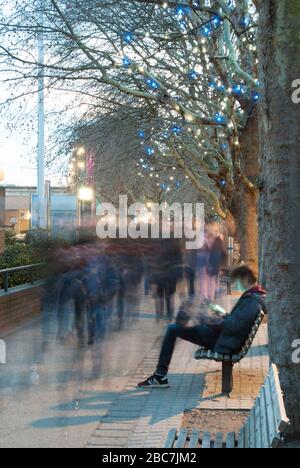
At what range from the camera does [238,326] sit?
287 inches

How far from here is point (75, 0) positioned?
13.5 meters

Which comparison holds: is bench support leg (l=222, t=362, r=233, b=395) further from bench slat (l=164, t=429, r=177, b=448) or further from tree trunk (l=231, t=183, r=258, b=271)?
tree trunk (l=231, t=183, r=258, b=271)

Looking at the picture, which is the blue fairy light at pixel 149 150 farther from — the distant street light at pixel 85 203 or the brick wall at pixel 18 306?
the brick wall at pixel 18 306

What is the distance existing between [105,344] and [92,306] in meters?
0.78

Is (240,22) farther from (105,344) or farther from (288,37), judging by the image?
(288,37)

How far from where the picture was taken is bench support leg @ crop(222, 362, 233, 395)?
7.32m

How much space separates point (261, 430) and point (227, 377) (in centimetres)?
341

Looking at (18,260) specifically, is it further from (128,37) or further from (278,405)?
(278,405)

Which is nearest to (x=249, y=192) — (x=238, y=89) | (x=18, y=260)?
(x=238, y=89)

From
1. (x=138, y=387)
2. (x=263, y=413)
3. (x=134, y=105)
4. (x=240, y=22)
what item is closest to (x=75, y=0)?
(x=240, y=22)

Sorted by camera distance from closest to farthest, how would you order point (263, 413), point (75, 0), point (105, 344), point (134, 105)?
point (263, 413) < point (105, 344) < point (75, 0) < point (134, 105)

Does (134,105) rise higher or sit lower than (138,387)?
higher

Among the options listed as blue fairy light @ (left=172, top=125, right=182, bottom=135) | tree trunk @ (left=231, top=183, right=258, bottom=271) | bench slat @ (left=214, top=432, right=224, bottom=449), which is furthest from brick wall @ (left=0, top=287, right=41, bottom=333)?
blue fairy light @ (left=172, top=125, right=182, bottom=135)

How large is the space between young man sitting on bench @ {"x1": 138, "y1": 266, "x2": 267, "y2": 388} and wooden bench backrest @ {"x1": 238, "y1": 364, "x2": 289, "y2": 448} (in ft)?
8.91
